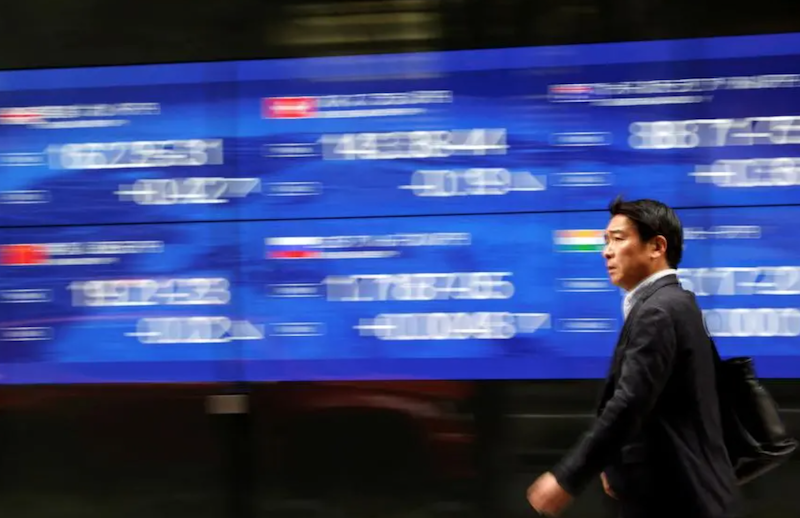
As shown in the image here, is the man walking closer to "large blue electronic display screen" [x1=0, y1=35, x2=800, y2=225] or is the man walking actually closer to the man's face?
the man's face

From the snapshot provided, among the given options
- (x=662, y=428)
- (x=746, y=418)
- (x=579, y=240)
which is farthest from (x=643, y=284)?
(x=579, y=240)

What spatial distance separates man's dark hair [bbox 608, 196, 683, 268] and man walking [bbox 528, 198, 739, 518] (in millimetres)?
127

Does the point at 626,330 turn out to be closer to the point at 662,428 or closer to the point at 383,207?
the point at 662,428

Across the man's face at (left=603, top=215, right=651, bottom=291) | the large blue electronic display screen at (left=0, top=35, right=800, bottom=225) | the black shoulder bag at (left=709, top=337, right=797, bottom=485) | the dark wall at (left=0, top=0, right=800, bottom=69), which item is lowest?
the black shoulder bag at (left=709, top=337, right=797, bottom=485)

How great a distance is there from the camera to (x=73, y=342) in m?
4.09

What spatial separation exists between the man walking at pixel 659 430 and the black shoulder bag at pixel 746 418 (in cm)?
16

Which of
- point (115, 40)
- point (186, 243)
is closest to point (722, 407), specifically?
point (186, 243)

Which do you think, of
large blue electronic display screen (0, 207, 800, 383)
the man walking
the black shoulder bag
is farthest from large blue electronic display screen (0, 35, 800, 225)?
the man walking

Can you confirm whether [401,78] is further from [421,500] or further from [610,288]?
[421,500]

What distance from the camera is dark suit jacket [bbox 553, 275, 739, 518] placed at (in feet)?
8.14

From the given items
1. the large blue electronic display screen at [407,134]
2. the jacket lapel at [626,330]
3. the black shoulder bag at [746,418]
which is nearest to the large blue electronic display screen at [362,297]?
the large blue electronic display screen at [407,134]

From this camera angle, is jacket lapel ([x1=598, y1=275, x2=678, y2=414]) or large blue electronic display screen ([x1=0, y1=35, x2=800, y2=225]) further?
large blue electronic display screen ([x1=0, y1=35, x2=800, y2=225])

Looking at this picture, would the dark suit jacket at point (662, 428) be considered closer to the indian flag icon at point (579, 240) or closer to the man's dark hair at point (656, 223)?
the man's dark hair at point (656, 223)

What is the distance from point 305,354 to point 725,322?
1928 mm
